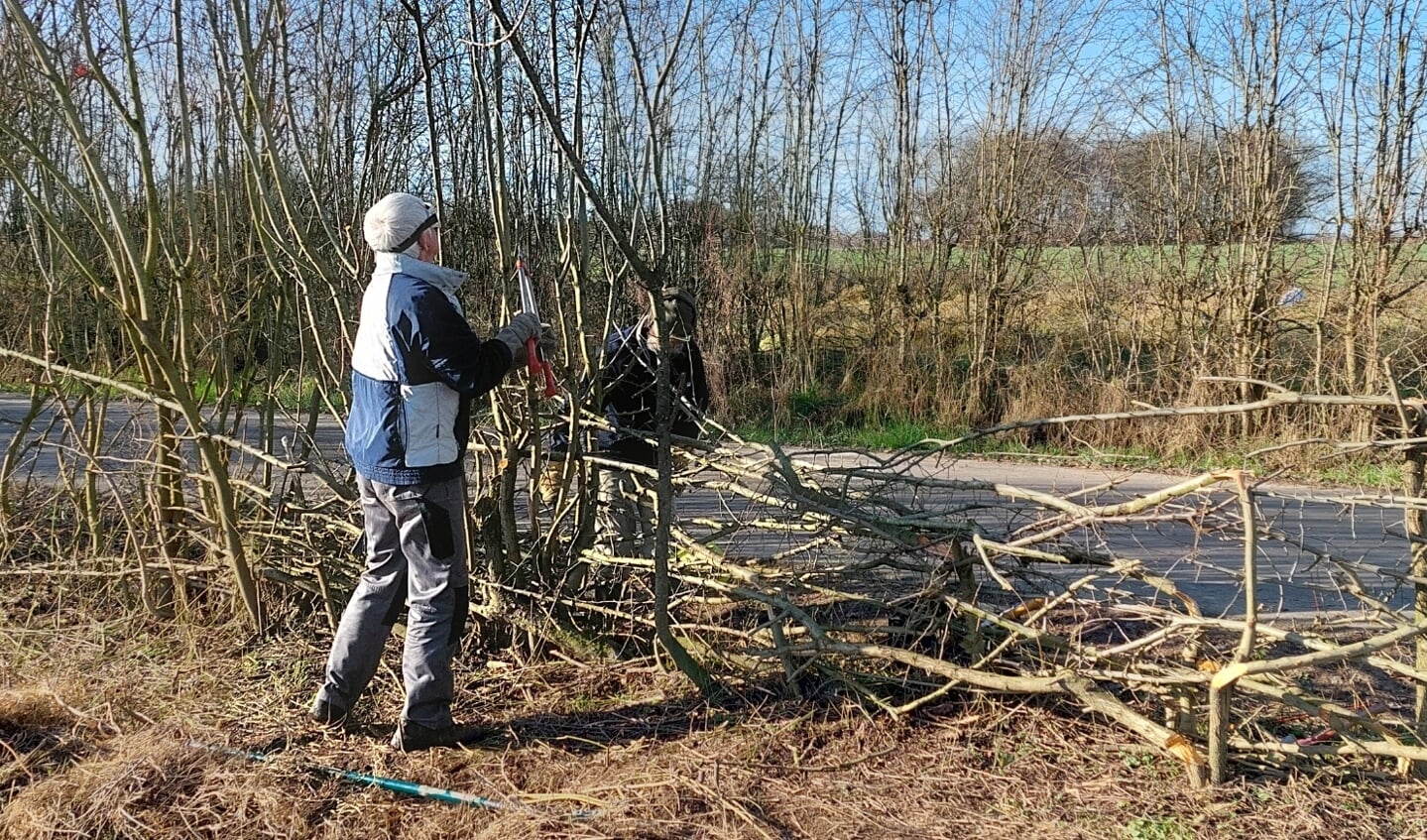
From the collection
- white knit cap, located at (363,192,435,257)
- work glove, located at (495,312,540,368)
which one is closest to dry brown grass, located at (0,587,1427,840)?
work glove, located at (495,312,540,368)

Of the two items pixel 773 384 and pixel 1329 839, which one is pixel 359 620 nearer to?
pixel 1329 839

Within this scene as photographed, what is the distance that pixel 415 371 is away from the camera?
3.31 metres

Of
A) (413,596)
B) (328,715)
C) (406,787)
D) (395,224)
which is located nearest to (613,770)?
(406,787)

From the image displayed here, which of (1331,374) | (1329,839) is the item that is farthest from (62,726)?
(1331,374)

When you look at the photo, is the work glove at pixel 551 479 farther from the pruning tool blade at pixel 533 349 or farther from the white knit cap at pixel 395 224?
the white knit cap at pixel 395 224

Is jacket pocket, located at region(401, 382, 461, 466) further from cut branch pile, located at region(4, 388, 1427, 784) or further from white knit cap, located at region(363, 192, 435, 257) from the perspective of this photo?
cut branch pile, located at region(4, 388, 1427, 784)

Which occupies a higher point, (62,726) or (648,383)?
(648,383)

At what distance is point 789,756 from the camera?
3.39m

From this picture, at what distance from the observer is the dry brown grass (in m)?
2.95

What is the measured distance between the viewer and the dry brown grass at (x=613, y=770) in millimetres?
2949

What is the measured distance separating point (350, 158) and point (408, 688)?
342 centimetres

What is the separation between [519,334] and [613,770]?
1.52 m

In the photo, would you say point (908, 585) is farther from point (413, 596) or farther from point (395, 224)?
point (395, 224)

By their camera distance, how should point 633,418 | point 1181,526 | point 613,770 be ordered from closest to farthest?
point 613,770
point 1181,526
point 633,418
